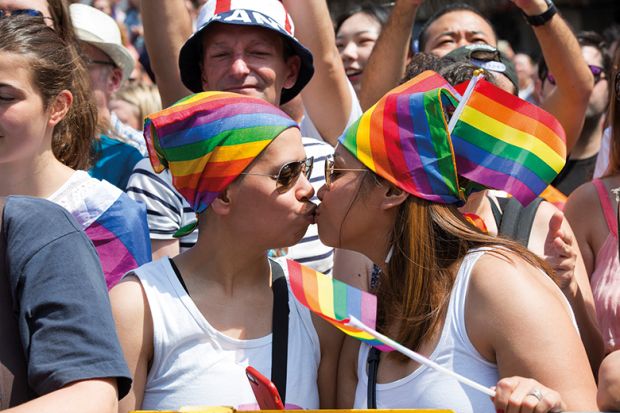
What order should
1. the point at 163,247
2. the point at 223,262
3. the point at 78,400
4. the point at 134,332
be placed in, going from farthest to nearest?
the point at 163,247 < the point at 223,262 < the point at 134,332 < the point at 78,400

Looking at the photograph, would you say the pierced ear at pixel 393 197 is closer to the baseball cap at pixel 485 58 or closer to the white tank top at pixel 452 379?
the white tank top at pixel 452 379

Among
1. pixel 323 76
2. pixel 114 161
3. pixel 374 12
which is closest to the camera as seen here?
pixel 323 76

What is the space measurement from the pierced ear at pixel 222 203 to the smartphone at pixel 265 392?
67 centimetres

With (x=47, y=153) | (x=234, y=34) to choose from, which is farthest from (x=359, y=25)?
(x=47, y=153)

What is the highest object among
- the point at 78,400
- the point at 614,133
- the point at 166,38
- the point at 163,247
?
the point at 166,38

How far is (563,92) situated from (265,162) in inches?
78.2

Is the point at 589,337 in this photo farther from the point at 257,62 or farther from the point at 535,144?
the point at 257,62

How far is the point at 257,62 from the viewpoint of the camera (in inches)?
131

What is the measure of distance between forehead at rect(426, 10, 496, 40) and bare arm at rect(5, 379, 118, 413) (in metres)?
3.29

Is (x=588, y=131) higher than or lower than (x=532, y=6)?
lower

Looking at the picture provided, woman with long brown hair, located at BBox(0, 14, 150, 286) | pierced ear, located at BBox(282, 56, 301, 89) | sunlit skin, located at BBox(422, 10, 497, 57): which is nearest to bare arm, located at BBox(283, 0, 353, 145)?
pierced ear, located at BBox(282, 56, 301, 89)

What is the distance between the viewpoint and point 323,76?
3605 mm

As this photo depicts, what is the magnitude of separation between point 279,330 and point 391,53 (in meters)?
1.77

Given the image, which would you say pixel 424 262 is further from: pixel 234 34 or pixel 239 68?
pixel 234 34
